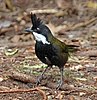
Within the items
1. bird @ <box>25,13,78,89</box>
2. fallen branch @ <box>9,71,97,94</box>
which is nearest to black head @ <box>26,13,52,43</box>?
bird @ <box>25,13,78,89</box>

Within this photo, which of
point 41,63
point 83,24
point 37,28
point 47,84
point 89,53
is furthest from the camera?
point 83,24

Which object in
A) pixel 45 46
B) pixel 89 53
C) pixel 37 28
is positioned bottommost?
pixel 89 53

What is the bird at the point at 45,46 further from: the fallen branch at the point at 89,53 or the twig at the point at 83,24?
the twig at the point at 83,24

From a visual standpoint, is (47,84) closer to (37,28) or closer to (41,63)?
(37,28)

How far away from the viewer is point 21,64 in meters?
7.31

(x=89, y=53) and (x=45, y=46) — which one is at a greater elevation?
(x=45, y=46)

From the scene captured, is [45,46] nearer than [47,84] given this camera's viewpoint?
Yes

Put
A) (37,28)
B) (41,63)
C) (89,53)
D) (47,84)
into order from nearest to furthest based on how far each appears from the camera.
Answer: (37,28) < (47,84) < (41,63) < (89,53)

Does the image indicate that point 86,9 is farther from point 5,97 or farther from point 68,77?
point 5,97

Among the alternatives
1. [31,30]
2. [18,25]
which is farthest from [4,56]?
[18,25]

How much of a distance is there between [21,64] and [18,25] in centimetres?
364

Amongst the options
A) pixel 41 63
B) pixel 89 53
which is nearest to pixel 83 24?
pixel 89 53

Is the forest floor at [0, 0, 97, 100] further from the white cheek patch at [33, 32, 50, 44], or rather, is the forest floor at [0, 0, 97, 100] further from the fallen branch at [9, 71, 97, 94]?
the white cheek patch at [33, 32, 50, 44]

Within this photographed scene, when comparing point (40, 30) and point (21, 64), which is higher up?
point (40, 30)
